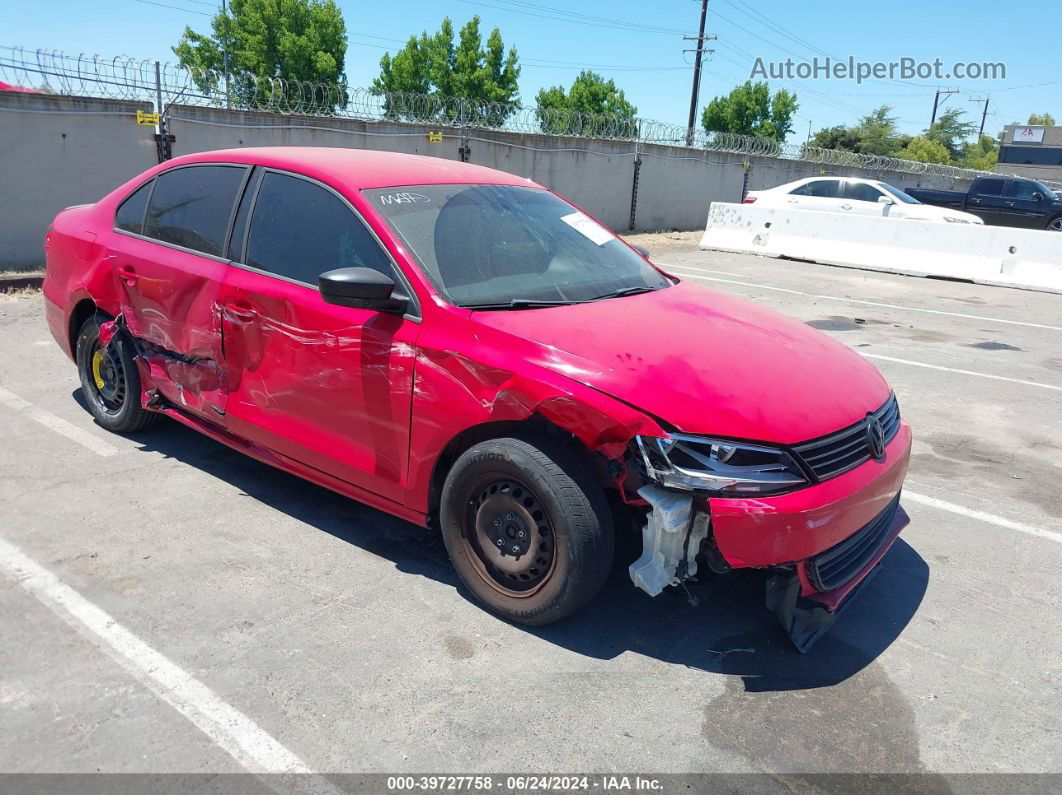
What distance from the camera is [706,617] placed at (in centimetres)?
348

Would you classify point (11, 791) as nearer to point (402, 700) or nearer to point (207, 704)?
point (207, 704)

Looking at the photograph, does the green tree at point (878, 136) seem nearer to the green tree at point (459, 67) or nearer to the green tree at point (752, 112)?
the green tree at point (752, 112)

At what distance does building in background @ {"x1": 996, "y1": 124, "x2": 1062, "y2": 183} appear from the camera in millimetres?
72125

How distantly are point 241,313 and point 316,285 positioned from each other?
0.50 metres

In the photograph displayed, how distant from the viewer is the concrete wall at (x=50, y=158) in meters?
10.5

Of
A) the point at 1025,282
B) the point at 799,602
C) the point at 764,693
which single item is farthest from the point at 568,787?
the point at 1025,282

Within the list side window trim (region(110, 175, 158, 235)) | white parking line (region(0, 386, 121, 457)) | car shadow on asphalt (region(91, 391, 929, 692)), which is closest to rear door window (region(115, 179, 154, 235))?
side window trim (region(110, 175, 158, 235))

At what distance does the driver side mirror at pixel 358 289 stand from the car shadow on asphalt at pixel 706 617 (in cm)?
125

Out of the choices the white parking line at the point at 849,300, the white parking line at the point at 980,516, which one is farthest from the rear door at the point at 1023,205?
the white parking line at the point at 980,516

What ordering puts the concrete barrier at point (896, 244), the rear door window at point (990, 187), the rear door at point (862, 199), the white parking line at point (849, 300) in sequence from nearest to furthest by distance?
the white parking line at point (849, 300), the concrete barrier at point (896, 244), the rear door at point (862, 199), the rear door window at point (990, 187)

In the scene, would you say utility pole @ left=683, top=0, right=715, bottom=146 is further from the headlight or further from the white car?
the headlight

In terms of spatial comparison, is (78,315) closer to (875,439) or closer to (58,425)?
(58,425)

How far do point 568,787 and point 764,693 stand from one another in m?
0.90

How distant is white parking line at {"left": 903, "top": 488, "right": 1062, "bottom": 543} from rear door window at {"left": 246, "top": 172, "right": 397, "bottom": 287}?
334cm
